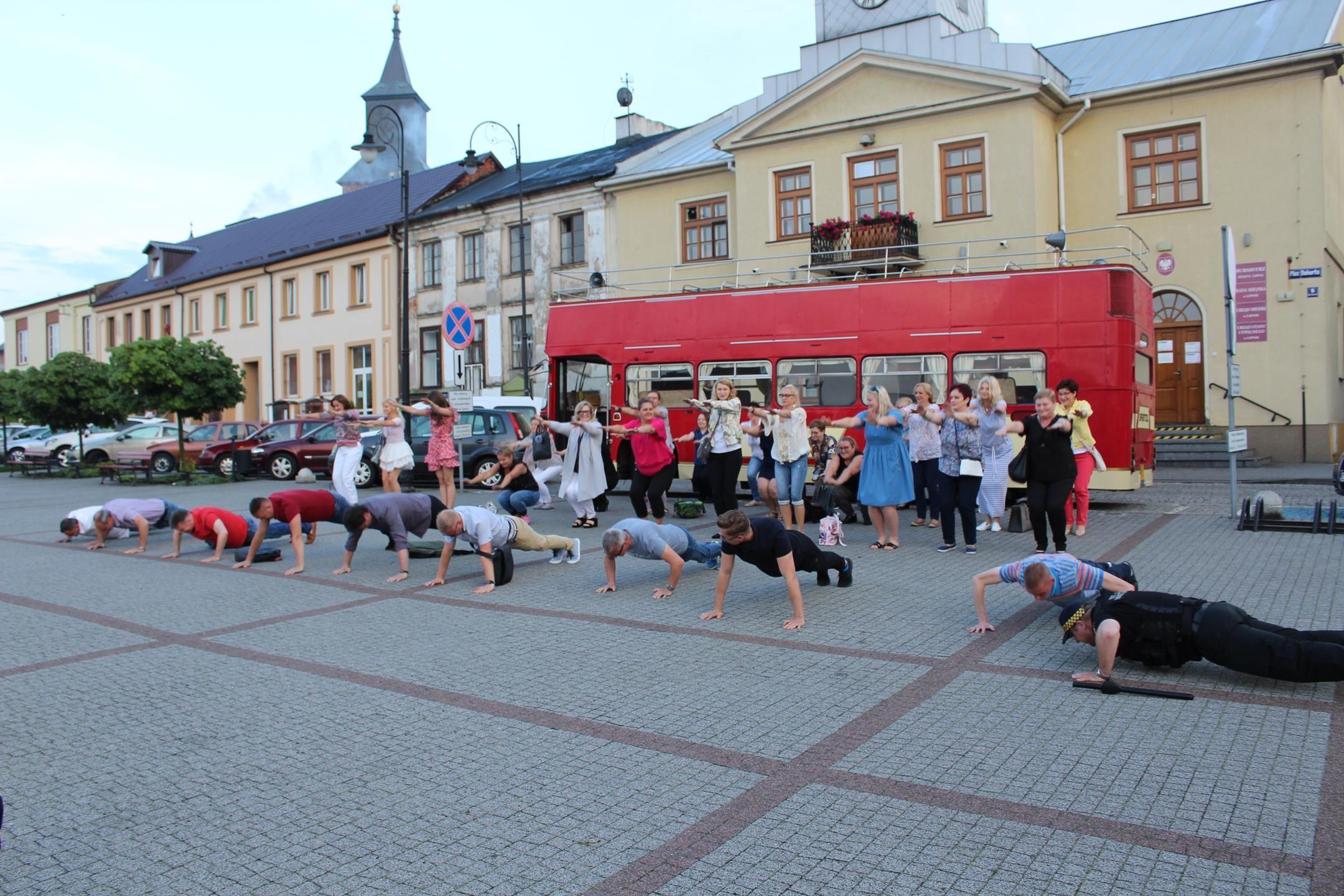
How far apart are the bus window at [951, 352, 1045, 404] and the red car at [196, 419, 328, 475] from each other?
15.6 metres

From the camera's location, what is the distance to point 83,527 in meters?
13.0

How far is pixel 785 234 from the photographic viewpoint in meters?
27.8

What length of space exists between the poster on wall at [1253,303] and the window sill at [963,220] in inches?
220

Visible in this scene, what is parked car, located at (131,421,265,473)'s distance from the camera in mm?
26484

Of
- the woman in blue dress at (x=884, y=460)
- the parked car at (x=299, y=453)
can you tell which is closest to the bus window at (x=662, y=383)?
the woman in blue dress at (x=884, y=460)

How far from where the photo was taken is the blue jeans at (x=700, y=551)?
891cm

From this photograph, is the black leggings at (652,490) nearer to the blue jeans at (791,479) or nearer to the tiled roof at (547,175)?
the blue jeans at (791,479)

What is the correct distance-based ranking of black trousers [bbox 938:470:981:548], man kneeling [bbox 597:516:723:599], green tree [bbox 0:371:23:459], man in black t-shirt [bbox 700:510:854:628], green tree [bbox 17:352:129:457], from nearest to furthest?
man in black t-shirt [bbox 700:510:854:628] → man kneeling [bbox 597:516:723:599] → black trousers [bbox 938:470:981:548] → green tree [bbox 17:352:129:457] → green tree [bbox 0:371:23:459]

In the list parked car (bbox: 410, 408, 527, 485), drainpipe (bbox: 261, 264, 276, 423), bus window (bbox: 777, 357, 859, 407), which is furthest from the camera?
drainpipe (bbox: 261, 264, 276, 423)

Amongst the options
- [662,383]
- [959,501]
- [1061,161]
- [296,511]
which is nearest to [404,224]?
[662,383]

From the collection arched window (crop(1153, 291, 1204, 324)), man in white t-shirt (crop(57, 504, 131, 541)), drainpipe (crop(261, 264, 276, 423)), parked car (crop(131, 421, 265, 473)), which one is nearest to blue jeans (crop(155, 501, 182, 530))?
man in white t-shirt (crop(57, 504, 131, 541))

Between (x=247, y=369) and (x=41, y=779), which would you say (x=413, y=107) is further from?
(x=41, y=779)

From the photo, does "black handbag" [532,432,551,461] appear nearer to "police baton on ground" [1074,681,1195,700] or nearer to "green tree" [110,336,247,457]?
"green tree" [110,336,247,457]

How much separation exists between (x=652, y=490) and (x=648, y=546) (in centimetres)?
361
